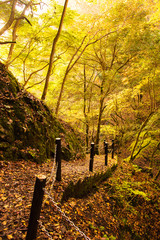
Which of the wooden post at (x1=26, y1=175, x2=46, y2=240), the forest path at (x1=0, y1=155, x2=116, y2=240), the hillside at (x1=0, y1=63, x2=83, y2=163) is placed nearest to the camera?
the wooden post at (x1=26, y1=175, x2=46, y2=240)

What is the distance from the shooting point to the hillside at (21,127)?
388 cm

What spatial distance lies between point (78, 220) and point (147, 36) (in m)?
10.3

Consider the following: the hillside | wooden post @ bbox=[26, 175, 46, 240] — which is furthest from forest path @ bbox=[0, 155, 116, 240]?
the hillside

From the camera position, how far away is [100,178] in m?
5.17

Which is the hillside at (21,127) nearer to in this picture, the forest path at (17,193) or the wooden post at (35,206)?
the forest path at (17,193)

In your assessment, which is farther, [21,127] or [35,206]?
[21,127]

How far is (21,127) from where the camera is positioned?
439cm

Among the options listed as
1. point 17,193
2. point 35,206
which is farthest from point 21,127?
point 35,206

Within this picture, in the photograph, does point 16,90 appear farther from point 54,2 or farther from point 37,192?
point 54,2

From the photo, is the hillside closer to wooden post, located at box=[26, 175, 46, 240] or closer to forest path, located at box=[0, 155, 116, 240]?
forest path, located at box=[0, 155, 116, 240]

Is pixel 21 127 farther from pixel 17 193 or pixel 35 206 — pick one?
pixel 35 206

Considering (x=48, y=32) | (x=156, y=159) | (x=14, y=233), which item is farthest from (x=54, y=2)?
(x=156, y=159)

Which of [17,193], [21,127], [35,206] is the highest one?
[21,127]

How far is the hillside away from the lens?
3.88 metres
